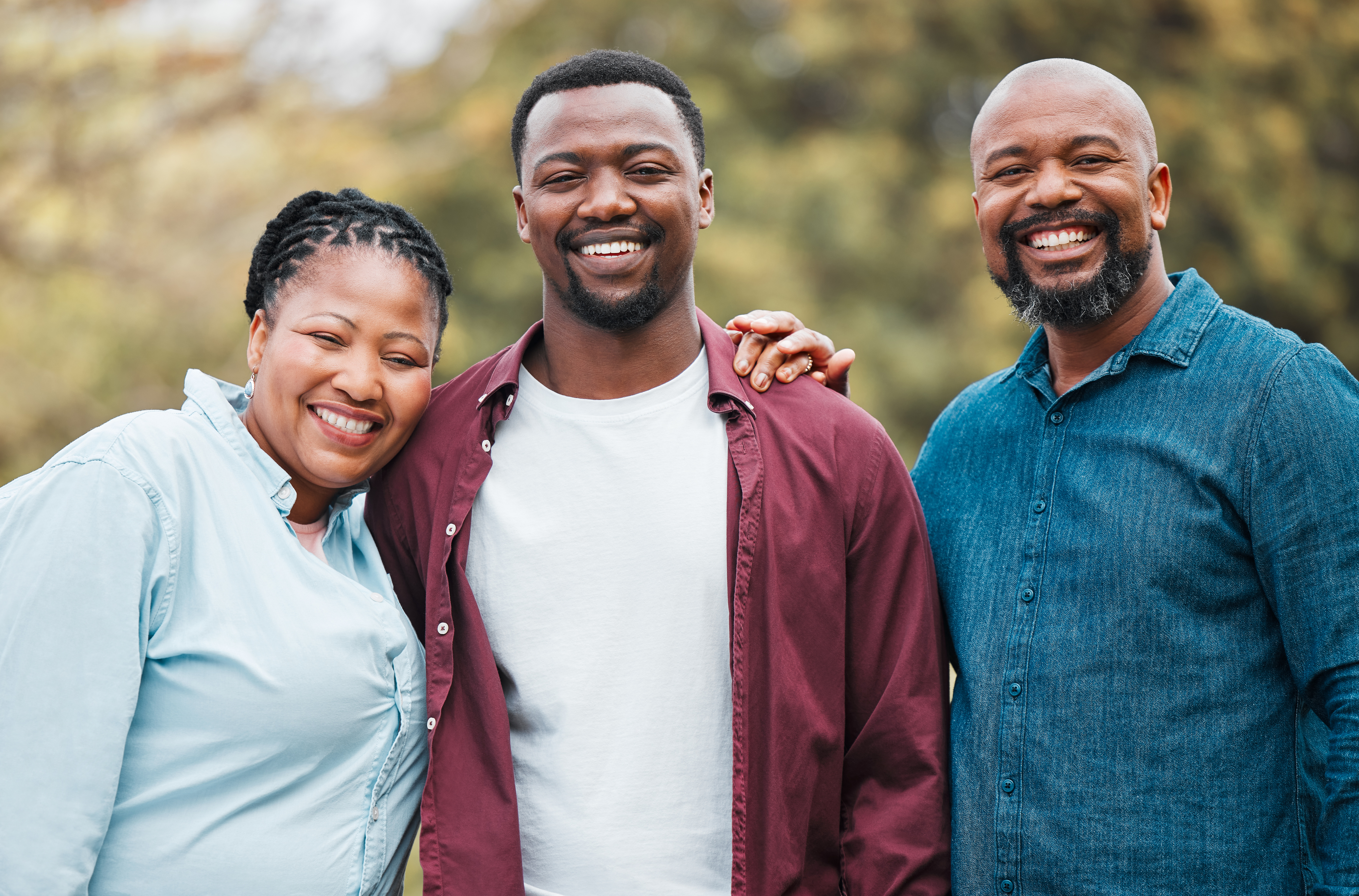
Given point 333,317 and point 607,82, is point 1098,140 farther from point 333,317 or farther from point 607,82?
point 333,317

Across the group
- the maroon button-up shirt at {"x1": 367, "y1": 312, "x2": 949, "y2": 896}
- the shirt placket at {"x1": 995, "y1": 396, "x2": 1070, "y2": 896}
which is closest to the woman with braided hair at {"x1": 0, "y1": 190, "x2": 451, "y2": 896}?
the maroon button-up shirt at {"x1": 367, "y1": 312, "x2": 949, "y2": 896}

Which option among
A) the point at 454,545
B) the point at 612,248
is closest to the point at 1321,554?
the point at 612,248

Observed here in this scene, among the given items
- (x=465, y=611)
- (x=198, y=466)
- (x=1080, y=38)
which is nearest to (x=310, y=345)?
(x=198, y=466)

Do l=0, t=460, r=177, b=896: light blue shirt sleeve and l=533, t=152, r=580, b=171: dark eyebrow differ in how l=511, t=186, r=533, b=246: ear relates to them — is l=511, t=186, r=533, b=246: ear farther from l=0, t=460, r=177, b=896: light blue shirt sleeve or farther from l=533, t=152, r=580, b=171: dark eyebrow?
l=0, t=460, r=177, b=896: light blue shirt sleeve

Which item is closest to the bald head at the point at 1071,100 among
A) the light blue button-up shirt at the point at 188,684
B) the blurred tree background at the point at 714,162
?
the light blue button-up shirt at the point at 188,684

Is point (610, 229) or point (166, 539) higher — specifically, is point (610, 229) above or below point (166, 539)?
above

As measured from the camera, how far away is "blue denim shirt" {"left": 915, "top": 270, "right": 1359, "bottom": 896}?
2.14 m

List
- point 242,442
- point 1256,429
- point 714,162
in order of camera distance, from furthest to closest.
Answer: point 714,162
point 242,442
point 1256,429

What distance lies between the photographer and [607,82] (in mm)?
2705

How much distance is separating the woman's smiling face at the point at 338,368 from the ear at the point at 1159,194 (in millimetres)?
1695

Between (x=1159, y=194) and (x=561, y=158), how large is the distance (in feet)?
4.59

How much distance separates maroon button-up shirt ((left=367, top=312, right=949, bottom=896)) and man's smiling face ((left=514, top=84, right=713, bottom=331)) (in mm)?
264

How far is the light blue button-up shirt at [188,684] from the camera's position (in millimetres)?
1949

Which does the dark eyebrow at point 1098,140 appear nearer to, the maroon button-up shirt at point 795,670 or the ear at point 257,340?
the maroon button-up shirt at point 795,670
